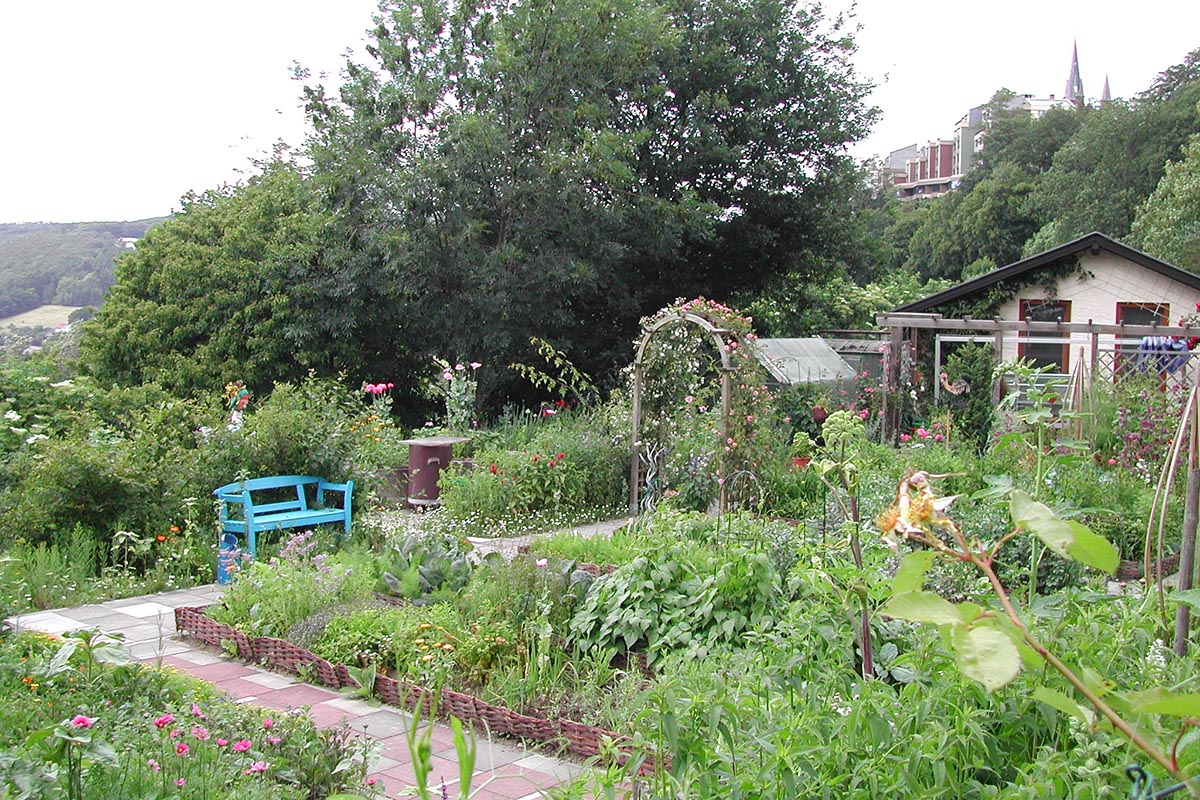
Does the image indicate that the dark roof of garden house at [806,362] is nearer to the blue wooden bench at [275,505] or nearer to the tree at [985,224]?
the blue wooden bench at [275,505]

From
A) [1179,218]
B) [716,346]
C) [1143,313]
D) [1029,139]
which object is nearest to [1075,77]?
[1029,139]

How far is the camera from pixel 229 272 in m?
13.0

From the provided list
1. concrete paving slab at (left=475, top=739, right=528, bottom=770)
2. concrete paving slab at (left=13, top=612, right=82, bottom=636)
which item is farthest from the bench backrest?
concrete paving slab at (left=475, top=739, right=528, bottom=770)

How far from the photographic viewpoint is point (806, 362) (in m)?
13.6

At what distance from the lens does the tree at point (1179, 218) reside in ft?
73.7

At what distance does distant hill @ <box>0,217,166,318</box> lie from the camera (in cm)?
1641

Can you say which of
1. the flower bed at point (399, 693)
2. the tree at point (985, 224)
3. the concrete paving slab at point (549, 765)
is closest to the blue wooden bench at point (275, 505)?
the flower bed at point (399, 693)

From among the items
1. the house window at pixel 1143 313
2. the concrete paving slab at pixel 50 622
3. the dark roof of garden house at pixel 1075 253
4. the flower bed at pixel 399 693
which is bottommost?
the concrete paving slab at pixel 50 622

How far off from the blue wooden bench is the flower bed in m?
1.47

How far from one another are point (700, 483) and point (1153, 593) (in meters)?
5.81

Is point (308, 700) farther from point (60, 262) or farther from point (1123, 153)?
point (1123, 153)

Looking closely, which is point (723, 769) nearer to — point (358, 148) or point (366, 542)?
point (366, 542)

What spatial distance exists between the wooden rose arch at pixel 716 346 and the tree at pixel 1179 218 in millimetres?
18746

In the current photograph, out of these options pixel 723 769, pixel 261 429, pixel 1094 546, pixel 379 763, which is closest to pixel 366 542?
pixel 261 429
